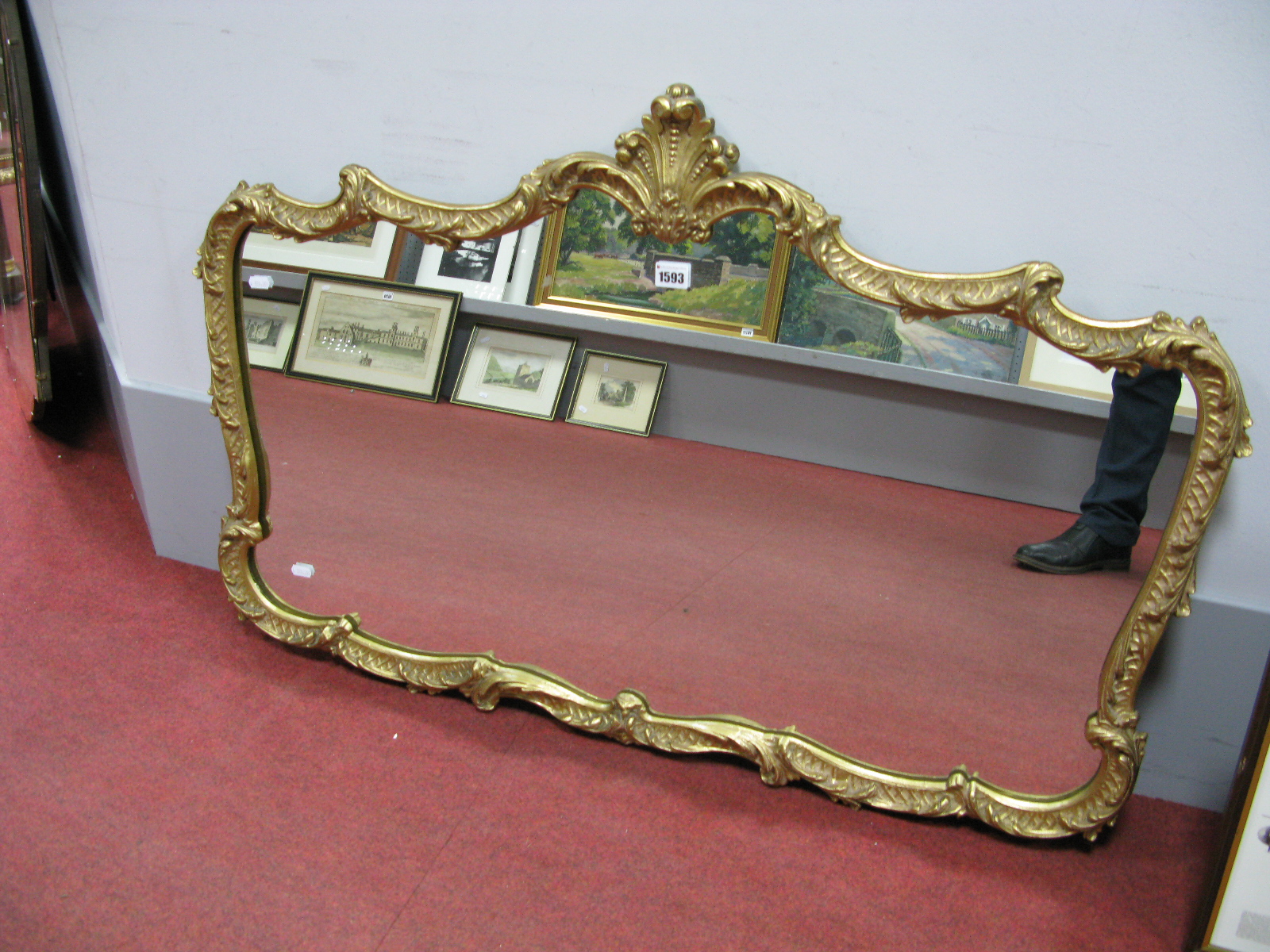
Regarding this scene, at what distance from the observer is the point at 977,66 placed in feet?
4.10

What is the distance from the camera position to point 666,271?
1399mm

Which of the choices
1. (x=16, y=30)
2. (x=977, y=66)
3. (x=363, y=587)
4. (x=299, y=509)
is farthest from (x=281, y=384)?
(x=977, y=66)

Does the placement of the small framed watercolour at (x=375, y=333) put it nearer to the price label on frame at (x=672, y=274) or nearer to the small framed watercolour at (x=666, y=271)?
the small framed watercolour at (x=666, y=271)

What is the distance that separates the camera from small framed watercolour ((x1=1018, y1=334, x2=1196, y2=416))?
127 cm

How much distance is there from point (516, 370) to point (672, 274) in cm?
31

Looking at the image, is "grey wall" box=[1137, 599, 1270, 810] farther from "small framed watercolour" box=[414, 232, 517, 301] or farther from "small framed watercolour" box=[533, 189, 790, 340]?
"small framed watercolour" box=[414, 232, 517, 301]

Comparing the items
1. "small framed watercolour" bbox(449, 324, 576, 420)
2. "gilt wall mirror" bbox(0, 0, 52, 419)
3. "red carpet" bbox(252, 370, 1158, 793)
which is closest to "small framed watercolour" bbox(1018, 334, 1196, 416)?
"red carpet" bbox(252, 370, 1158, 793)

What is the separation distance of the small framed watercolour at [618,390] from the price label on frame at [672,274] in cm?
12

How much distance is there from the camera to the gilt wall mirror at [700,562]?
1317mm

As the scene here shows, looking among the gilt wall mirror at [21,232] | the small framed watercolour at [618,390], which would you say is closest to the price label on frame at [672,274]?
the small framed watercolour at [618,390]

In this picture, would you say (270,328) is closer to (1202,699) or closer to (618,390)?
(618,390)

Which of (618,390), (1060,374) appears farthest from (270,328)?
(1060,374)

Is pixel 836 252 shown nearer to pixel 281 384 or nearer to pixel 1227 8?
pixel 1227 8

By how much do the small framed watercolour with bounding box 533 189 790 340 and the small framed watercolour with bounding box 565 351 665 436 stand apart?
7 cm
